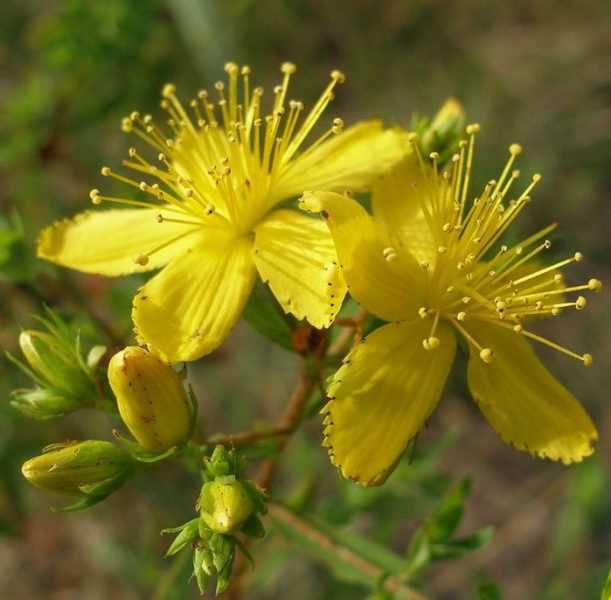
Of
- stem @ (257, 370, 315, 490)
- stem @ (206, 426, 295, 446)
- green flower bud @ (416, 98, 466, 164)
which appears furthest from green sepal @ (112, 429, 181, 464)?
green flower bud @ (416, 98, 466, 164)

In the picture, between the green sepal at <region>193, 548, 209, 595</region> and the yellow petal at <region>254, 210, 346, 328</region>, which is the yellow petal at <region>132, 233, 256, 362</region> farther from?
the green sepal at <region>193, 548, 209, 595</region>

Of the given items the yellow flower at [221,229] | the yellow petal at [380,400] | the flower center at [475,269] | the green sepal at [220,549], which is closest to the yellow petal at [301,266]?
the yellow flower at [221,229]

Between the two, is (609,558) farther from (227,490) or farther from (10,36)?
(10,36)

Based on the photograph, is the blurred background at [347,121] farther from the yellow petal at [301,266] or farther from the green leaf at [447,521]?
the yellow petal at [301,266]

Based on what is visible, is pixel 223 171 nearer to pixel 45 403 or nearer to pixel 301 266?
pixel 301 266

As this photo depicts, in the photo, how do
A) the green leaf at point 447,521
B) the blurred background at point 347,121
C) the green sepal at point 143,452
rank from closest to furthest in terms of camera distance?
the green sepal at point 143,452 → the green leaf at point 447,521 → the blurred background at point 347,121

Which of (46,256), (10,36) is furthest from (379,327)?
(10,36)
